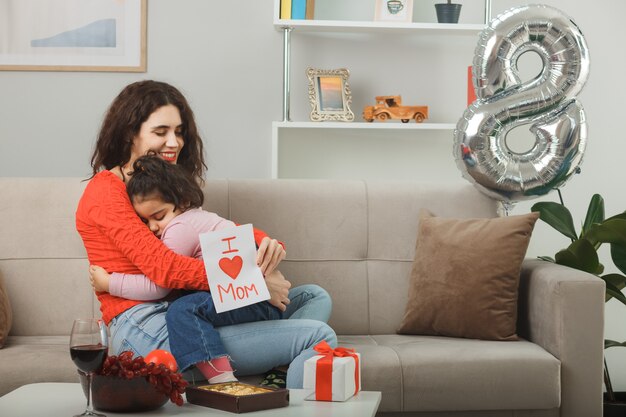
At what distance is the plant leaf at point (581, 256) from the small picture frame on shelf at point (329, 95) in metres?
1.04

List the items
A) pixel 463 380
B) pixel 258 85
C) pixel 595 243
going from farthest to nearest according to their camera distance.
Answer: pixel 258 85 → pixel 595 243 → pixel 463 380

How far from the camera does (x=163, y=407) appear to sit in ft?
5.80

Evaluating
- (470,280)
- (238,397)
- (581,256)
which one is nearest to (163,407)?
(238,397)

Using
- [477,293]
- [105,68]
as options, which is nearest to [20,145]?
[105,68]

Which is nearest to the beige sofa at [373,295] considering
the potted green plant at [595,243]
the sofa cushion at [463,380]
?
the sofa cushion at [463,380]

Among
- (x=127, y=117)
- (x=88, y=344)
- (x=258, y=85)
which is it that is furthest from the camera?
(x=258, y=85)

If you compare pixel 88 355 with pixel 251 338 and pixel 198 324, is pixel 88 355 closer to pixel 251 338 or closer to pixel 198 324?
pixel 198 324

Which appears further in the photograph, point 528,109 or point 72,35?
point 72,35

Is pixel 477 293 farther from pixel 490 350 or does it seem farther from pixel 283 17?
pixel 283 17

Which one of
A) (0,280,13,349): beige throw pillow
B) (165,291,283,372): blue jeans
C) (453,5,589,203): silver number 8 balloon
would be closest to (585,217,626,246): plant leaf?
(453,5,589,203): silver number 8 balloon

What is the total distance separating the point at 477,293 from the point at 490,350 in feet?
0.71

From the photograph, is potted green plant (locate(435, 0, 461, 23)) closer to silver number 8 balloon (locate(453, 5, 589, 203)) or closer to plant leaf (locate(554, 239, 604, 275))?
silver number 8 balloon (locate(453, 5, 589, 203))

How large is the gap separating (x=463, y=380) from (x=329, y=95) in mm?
1505

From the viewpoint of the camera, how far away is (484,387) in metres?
2.44
